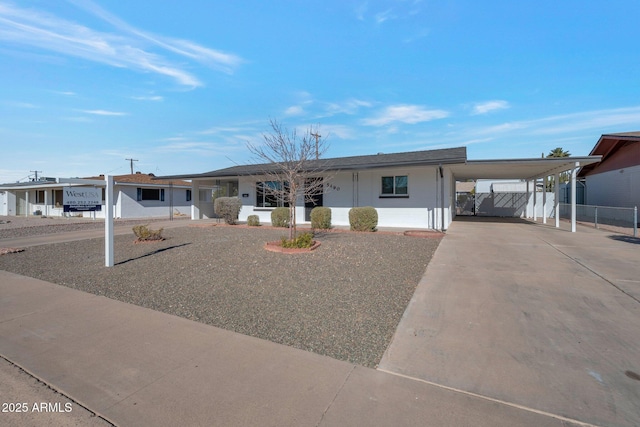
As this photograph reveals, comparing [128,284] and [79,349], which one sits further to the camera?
[128,284]

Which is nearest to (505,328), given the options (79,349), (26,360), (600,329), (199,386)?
(600,329)

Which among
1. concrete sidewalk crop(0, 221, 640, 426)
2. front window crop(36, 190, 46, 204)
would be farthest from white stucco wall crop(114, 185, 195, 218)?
concrete sidewalk crop(0, 221, 640, 426)

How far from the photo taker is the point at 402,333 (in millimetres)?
3828

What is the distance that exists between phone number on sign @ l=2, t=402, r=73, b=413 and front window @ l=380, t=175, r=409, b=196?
574 inches

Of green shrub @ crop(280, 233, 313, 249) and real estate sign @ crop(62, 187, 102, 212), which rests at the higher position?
real estate sign @ crop(62, 187, 102, 212)

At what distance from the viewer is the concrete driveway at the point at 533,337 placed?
2643 millimetres

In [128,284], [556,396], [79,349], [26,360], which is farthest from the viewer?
[128,284]

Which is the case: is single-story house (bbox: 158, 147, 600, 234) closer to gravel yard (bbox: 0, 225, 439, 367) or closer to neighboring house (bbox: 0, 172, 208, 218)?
gravel yard (bbox: 0, 225, 439, 367)

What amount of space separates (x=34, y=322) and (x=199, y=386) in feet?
10.2

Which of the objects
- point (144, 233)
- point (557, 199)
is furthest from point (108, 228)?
Result: point (557, 199)

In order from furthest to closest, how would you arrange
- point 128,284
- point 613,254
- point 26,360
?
point 613,254 < point 128,284 < point 26,360

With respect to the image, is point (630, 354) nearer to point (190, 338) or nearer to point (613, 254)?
point (190, 338)

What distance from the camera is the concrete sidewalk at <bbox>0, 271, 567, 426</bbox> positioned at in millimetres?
2361

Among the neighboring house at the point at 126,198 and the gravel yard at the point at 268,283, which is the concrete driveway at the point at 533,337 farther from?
the neighboring house at the point at 126,198
